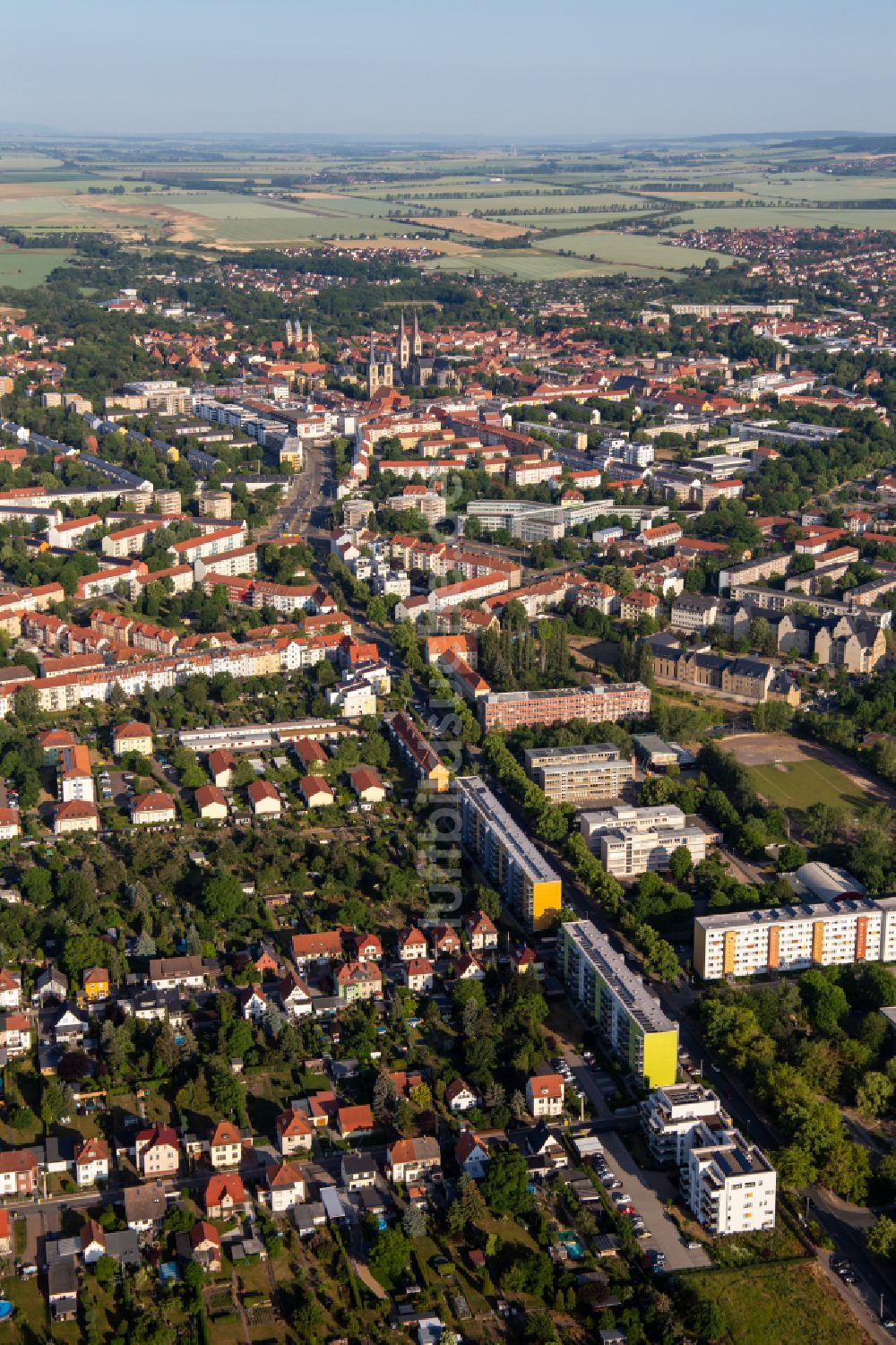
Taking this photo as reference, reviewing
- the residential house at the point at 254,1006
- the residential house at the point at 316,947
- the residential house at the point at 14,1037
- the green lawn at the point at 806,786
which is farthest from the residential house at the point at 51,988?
the green lawn at the point at 806,786

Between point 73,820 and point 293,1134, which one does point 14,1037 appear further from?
point 73,820

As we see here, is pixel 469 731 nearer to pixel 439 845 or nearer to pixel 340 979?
pixel 439 845

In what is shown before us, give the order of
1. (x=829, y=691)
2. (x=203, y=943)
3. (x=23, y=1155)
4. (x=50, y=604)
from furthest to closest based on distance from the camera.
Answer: (x=50, y=604) → (x=829, y=691) → (x=203, y=943) → (x=23, y=1155)

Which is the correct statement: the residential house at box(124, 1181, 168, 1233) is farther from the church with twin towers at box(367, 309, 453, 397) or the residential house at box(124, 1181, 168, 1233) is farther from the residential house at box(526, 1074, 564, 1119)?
the church with twin towers at box(367, 309, 453, 397)

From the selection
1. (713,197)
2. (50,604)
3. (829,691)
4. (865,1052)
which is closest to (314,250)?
(713,197)

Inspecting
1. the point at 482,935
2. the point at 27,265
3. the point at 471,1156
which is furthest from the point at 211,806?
the point at 27,265

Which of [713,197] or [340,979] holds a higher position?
[713,197]

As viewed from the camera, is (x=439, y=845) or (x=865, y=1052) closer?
(x=865, y=1052)

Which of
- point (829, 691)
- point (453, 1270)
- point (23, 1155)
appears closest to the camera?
point (453, 1270)

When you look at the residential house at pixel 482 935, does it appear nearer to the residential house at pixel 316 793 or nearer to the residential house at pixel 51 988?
the residential house at pixel 316 793
